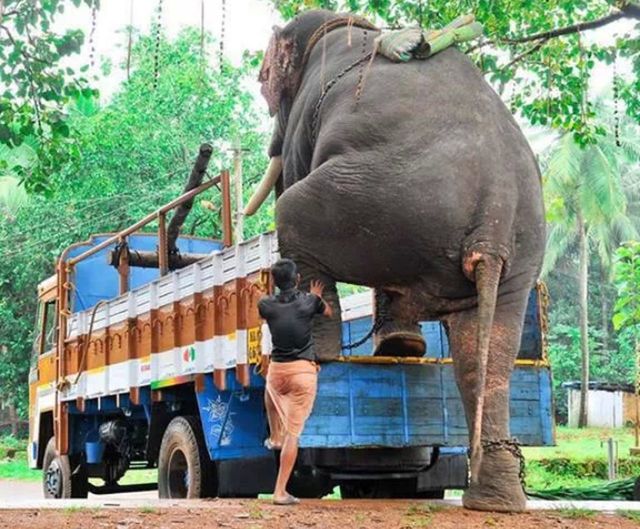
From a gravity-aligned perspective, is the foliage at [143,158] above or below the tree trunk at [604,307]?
above

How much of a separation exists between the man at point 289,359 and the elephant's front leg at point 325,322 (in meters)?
0.24

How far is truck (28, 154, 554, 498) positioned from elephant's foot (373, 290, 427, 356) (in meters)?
0.11

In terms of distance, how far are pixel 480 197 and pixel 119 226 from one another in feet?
59.8

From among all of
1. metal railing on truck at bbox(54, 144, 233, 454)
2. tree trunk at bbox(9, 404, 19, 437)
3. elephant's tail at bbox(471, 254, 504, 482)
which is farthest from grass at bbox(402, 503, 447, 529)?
tree trunk at bbox(9, 404, 19, 437)

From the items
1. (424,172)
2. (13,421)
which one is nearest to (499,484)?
(424,172)

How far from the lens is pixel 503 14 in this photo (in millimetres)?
10656

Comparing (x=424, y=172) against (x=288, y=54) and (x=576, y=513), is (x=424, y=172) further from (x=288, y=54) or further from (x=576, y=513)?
(x=576, y=513)

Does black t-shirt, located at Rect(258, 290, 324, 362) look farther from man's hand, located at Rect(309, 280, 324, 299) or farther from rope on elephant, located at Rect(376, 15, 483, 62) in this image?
rope on elephant, located at Rect(376, 15, 483, 62)

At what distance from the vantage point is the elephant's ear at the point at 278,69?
7.70m

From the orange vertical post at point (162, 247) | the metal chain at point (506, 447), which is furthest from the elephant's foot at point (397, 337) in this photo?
the orange vertical post at point (162, 247)

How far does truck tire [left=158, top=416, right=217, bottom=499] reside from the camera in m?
7.80

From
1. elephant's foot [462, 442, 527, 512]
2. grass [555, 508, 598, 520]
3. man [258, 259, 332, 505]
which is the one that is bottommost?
grass [555, 508, 598, 520]

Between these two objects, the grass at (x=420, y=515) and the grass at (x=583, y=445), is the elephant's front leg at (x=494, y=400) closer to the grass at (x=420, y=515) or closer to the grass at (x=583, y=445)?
the grass at (x=420, y=515)

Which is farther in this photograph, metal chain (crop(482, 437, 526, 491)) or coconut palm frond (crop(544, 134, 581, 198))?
coconut palm frond (crop(544, 134, 581, 198))
